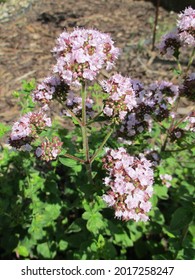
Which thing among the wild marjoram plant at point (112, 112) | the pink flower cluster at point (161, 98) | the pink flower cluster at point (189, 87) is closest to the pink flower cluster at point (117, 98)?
the wild marjoram plant at point (112, 112)

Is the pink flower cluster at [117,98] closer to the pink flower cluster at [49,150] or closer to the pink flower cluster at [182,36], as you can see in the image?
the pink flower cluster at [49,150]

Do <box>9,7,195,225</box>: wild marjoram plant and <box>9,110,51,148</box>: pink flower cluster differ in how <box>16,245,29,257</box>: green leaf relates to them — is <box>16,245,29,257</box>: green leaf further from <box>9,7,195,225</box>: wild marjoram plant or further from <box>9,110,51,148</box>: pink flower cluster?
<box>9,110,51,148</box>: pink flower cluster

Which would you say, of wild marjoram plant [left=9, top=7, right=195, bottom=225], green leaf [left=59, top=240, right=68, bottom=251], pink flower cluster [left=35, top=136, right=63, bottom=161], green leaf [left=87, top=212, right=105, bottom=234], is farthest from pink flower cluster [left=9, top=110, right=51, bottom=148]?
green leaf [left=59, top=240, right=68, bottom=251]

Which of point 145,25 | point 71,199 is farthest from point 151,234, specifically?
point 145,25

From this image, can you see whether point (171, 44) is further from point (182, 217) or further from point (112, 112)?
point (182, 217)

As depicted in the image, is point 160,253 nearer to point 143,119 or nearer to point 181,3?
point 143,119

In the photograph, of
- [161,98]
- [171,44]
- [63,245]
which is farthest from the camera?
[63,245]

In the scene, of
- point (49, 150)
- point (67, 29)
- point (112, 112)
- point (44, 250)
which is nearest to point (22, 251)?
point (44, 250)
